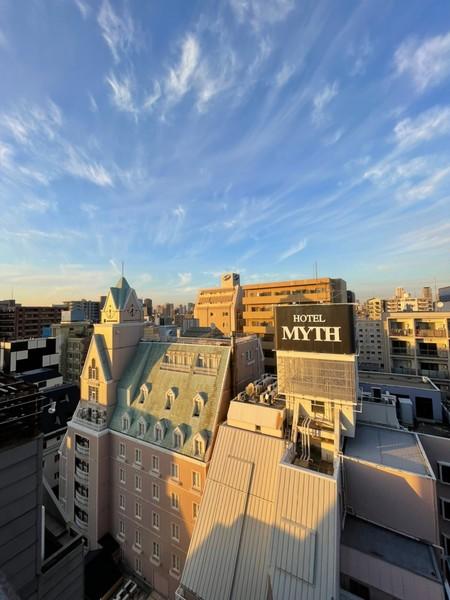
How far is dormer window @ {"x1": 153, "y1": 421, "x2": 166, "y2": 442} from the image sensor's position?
24.4 meters

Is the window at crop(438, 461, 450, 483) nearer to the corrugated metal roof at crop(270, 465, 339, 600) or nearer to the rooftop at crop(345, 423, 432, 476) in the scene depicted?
the rooftop at crop(345, 423, 432, 476)

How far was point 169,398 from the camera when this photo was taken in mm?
26500

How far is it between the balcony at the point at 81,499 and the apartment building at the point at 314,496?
15002 millimetres

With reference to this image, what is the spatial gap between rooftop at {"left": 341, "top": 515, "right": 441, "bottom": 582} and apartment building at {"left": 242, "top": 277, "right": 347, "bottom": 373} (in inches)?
1508

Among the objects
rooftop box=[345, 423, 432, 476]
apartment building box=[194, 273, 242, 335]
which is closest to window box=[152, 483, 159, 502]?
rooftop box=[345, 423, 432, 476]

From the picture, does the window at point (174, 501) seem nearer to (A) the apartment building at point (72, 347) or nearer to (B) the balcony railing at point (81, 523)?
(B) the balcony railing at point (81, 523)

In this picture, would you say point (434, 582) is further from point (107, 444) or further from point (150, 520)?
point (107, 444)

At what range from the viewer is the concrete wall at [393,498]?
15469 mm

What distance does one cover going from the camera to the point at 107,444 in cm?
2764

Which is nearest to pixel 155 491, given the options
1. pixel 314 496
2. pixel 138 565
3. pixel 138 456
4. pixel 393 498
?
pixel 138 456

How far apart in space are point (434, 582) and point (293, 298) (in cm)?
4791

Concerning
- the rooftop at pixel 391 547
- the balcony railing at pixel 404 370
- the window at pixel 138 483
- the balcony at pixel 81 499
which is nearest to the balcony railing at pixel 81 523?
the balcony at pixel 81 499

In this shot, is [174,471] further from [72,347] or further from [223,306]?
[223,306]

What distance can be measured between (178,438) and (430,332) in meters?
44.8
